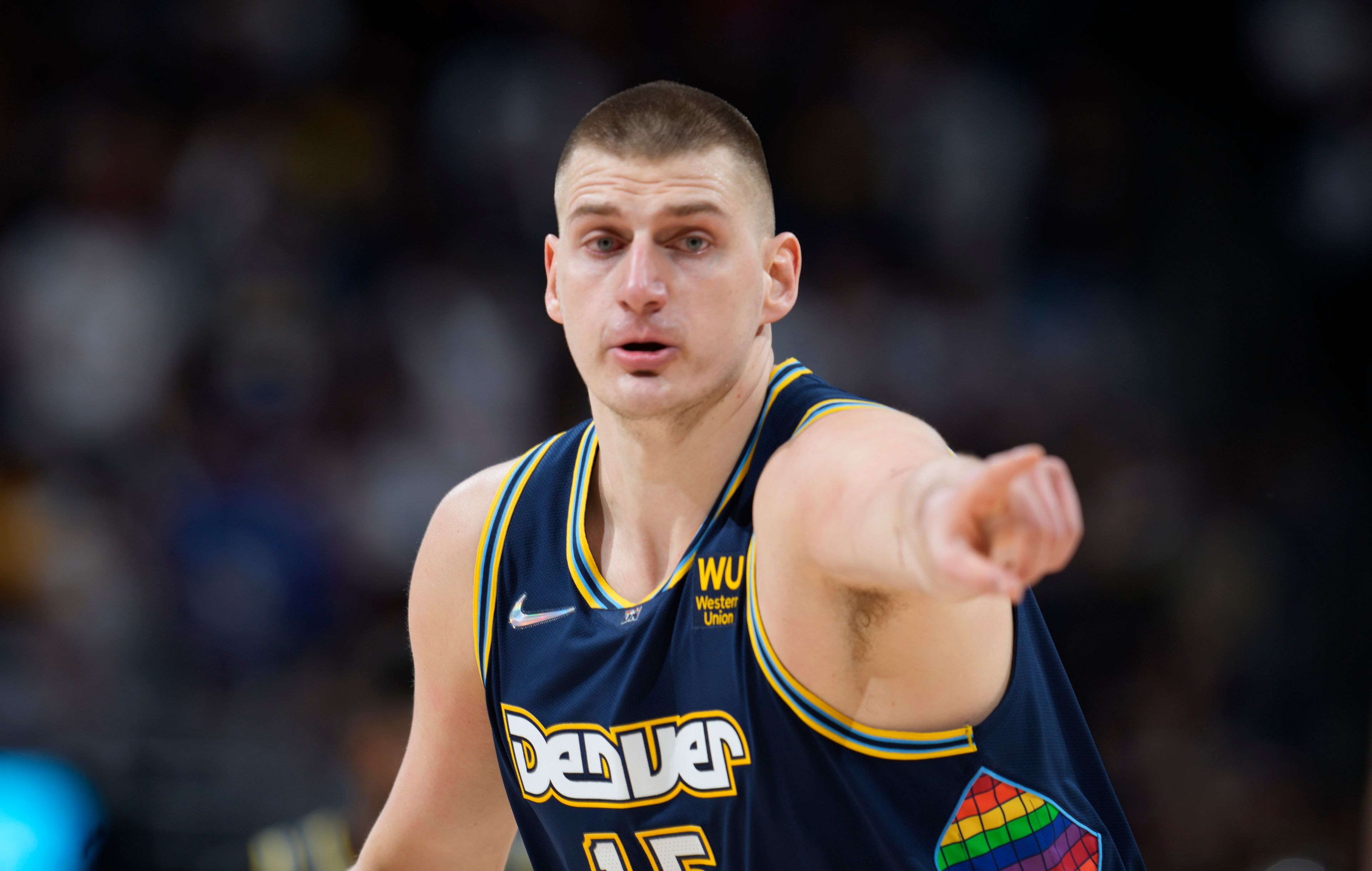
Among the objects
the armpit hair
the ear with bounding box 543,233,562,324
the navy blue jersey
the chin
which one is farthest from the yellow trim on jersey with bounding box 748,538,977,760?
the ear with bounding box 543,233,562,324

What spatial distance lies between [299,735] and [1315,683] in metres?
4.95

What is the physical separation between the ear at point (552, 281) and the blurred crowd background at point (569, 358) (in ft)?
11.5

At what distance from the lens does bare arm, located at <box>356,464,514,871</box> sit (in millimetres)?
3062

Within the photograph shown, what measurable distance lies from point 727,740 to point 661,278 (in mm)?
946

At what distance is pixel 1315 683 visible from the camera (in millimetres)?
6266

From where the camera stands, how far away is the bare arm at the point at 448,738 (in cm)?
306

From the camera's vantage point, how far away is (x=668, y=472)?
2816mm

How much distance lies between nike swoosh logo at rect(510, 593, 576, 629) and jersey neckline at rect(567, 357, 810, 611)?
61mm

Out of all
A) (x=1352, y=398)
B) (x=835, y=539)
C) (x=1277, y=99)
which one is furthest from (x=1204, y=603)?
(x=835, y=539)

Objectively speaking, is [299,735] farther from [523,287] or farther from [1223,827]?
[1223,827]

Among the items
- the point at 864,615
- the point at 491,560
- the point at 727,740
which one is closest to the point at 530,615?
the point at 491,560

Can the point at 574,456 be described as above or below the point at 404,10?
below

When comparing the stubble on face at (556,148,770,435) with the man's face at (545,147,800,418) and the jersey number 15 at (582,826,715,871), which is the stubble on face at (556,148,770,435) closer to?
the man's face at (545,147,800,418)

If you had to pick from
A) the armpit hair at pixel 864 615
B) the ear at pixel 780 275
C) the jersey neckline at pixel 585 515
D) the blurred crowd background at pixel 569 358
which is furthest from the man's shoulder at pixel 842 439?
the blurred crowd background at pixel 569 358
